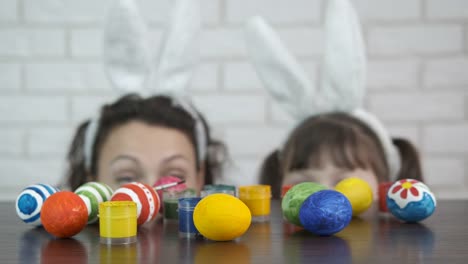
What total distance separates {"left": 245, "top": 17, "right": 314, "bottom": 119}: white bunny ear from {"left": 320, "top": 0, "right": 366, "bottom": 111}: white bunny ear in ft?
0.21

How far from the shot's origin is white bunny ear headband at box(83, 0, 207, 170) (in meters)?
1.25

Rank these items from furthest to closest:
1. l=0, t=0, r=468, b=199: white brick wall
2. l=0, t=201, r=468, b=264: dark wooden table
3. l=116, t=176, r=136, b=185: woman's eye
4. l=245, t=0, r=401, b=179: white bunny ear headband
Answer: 1. l=0, t=0, r=468, b=199: white brick wall
2. l=245, t=0, r=401, b=179: white bunny ear headband
3. l=116, t=176, r=136, b=185: woman's eye
4. l=0, t=201, r=468, b=264: dark wooden table

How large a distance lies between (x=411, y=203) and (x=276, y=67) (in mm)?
711

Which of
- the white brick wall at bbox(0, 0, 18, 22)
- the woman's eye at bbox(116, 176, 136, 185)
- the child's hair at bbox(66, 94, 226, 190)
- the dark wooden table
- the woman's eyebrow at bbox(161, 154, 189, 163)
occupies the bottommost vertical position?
the woman's eye at bbox(116, 176, 136, 185)

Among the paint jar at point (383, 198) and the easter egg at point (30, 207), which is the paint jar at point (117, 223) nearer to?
the easter egg at point (30, 207)

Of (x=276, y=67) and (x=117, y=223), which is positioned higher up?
(x=276, y=67)

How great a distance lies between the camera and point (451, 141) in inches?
63.8

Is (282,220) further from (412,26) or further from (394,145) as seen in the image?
(412,26)

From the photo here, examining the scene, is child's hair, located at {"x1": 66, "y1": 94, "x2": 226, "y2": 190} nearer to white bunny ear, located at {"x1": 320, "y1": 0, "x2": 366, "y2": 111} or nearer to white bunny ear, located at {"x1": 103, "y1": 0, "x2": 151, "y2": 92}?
white bunny ear, located at {"x1": 103, "y1": 0, "x2": 151, "y2": 92}

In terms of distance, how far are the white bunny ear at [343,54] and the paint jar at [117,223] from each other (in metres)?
0.85

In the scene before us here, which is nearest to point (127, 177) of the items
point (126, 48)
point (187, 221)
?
point (126, 48)

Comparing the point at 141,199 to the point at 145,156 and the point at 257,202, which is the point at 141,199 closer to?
the point at 257,202

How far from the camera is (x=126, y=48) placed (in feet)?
4.20

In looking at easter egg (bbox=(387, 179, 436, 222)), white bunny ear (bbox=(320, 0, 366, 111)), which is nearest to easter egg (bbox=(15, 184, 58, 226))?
easter egg (bbox=(387, 179, 436, 222))
